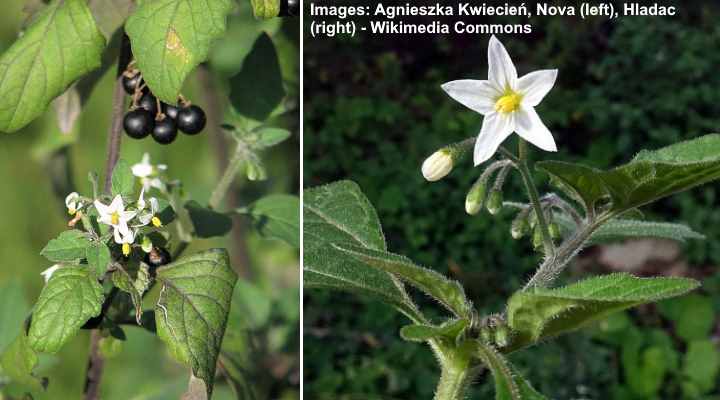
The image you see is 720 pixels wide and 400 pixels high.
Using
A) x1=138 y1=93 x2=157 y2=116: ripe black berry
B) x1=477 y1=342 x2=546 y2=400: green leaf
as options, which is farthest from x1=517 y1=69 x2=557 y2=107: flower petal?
x1=138 y1=93 x2=157 y2=116: ripe black berry

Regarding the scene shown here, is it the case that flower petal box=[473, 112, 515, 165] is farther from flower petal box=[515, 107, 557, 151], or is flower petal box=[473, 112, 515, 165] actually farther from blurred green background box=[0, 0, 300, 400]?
blurred green background box=[0, 0, 300, 400]

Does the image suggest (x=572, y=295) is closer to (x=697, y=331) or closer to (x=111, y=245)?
(x=111, y=245)

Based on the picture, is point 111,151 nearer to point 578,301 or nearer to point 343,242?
point 343,242

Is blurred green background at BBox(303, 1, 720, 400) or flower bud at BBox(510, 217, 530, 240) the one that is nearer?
flower bud at BBox(510, 217, 530, 240)

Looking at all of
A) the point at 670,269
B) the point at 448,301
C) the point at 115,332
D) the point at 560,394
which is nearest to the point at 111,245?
the point at 115,332

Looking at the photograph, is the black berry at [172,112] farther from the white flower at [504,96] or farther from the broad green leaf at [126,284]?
the white flower at [504,96]

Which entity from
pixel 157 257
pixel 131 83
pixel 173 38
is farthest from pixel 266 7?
pixel 157 257

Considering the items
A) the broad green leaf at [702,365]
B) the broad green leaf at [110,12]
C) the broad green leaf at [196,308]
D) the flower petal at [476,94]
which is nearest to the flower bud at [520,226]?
the flower petal at [476,94]
